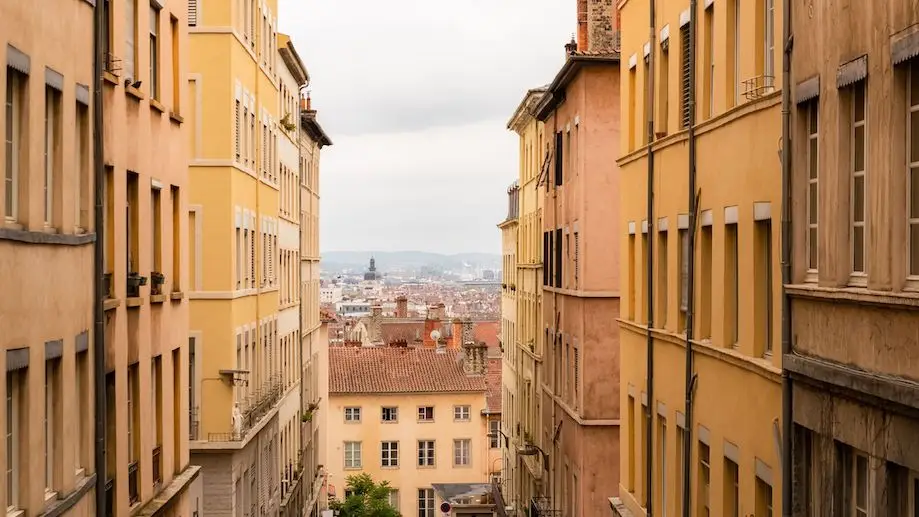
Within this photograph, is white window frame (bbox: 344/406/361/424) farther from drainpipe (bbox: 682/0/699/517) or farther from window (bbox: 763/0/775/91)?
window (bbox: 763/0/775/91)

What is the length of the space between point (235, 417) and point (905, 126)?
24198 millimetres

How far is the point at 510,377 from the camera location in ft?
213

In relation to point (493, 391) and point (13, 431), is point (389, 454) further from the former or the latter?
point (13, 431)

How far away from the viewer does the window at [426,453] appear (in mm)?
83312

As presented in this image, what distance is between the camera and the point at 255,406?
38188 millimetres

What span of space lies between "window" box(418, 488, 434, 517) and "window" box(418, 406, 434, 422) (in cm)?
419

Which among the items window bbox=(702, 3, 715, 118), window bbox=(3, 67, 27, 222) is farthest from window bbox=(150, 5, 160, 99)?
window bbox=(702, 3, 715, 118)

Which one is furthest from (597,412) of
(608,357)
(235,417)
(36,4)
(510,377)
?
(510,377)

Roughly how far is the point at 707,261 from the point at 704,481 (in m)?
3.35

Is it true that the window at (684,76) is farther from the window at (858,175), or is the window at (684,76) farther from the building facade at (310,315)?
the building facade at (310,315)

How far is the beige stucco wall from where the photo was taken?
83000 millimetres

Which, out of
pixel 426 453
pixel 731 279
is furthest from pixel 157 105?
pixel 426 453

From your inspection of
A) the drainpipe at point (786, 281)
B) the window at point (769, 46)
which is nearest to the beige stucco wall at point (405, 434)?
the window at point (769, 46)

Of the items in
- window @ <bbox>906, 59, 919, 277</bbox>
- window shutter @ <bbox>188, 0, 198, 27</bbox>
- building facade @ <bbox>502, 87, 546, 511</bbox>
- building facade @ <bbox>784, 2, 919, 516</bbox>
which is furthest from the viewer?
building facade @ <bbox>502, 87, 546, 511</bbox>
